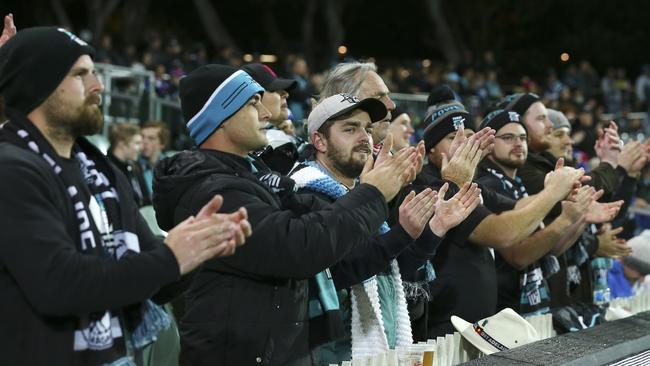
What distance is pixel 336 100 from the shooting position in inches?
156

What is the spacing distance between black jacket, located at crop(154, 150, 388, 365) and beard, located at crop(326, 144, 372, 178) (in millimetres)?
653

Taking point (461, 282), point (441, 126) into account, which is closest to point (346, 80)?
point (441, 126)

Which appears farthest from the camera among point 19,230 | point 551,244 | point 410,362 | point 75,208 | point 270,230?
point 551,244

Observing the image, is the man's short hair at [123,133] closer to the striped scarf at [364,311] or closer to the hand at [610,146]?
the hand at [610,146]

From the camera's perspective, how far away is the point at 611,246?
614 centimetres

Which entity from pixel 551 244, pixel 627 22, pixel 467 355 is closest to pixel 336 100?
pixel 467 355

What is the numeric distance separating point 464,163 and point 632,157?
2298 mm

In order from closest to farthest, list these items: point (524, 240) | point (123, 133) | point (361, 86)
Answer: point (361, 86) < point (524, 240) < point (123, 133)

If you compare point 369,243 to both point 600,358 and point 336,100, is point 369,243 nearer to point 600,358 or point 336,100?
point 336,100

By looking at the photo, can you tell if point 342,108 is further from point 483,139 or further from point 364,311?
point 364,311

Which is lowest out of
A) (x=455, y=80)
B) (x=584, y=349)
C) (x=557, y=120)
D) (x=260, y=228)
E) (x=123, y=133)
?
(x=584, y=349)

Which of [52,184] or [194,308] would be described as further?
[194,308]

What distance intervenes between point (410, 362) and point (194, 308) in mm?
827

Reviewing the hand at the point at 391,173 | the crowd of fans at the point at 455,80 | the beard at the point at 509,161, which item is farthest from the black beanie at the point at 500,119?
the crowd of fans at the point at 455,80
